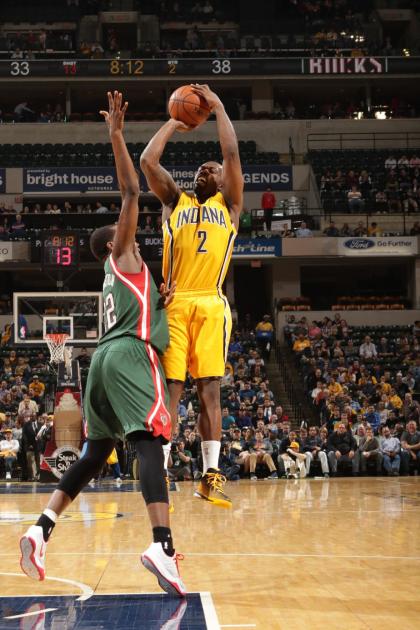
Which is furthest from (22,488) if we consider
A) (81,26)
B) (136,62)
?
(81,26)

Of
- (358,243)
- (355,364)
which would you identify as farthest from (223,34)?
(355,364)

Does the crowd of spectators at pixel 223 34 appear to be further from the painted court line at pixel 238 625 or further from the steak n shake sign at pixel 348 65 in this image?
the painted court line at pixel 238 625

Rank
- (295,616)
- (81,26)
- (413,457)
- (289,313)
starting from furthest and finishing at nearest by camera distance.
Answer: (81,26) < (289,313) < (413,457) < (295,616)

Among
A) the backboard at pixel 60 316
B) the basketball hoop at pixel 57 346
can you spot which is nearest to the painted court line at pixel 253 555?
the basketball hoop at pixel 57 346

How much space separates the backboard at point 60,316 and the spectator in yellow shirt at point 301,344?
7.92 m

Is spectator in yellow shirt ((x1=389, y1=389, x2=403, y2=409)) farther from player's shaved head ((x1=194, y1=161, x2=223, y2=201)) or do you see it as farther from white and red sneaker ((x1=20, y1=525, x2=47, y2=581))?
white and red sneaker ((x1=20, y1=525, x2=47, y2=581))

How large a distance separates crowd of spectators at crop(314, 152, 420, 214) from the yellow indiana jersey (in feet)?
81.5

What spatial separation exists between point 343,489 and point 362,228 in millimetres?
16241

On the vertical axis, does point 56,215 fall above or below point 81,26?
below

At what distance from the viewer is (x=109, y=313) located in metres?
5.00

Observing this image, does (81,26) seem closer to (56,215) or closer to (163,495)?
(56,215)

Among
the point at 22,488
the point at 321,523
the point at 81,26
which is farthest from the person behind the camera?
the point at 81,26

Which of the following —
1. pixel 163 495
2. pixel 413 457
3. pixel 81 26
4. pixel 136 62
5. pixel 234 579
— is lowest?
pixel 413 457

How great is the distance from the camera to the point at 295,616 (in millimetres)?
4141
